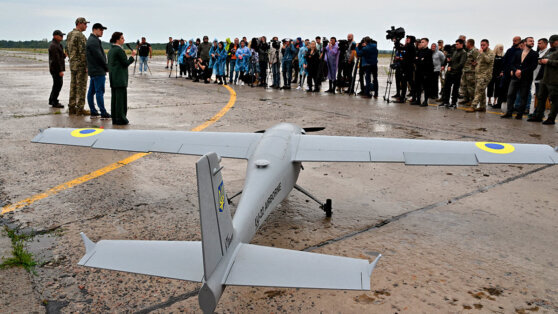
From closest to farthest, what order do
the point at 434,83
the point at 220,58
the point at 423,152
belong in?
the point at 423,152
the point at 434,83
the point at 220,58

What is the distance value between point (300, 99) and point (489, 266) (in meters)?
13.4

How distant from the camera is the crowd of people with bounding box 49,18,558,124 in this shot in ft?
37.3

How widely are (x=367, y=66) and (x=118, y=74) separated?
11080 millimetres

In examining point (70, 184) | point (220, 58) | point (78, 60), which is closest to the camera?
point (70, 184)

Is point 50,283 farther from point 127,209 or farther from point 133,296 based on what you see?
point 127,209

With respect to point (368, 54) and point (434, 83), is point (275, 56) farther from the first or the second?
point (434, 83)

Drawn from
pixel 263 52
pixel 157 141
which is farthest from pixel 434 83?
pixel 157 141

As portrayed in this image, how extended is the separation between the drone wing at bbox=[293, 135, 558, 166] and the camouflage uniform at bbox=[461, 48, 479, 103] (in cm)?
1059

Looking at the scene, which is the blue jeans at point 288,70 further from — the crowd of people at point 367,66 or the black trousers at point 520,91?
the black trousers at point 520,91

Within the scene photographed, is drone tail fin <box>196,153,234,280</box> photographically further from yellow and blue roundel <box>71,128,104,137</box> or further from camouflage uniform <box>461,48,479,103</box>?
camouflage uniform <box>461,48,479,103</box>

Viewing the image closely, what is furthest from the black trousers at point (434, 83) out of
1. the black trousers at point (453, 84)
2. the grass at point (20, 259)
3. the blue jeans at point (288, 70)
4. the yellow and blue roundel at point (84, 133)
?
the grass at point (20, 259)

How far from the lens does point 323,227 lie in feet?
16.8

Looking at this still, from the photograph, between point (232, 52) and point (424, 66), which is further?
point (232, 52)

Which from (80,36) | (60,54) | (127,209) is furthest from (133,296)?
(60,54)
